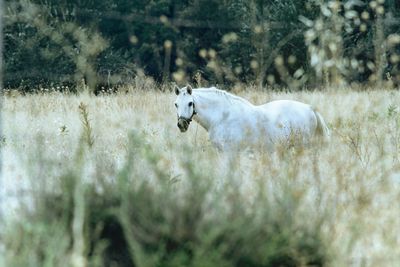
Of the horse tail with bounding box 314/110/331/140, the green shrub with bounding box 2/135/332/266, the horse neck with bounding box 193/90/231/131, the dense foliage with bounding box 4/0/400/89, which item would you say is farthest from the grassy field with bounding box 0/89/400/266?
the dense foliage with bounding box 4/0/400/89

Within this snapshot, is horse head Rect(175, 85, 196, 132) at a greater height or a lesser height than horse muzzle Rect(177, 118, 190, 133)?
greater

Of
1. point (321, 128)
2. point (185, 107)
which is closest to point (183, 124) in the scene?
point (185, 107)

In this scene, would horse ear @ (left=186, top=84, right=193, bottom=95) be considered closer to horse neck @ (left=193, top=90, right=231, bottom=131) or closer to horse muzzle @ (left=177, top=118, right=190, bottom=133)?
horse neck @ (left=193, top=90, right=231, bottom=131)

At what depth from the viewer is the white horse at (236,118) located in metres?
7.94

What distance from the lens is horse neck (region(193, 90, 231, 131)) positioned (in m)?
8.11

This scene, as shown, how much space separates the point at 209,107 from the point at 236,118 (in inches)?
11.8

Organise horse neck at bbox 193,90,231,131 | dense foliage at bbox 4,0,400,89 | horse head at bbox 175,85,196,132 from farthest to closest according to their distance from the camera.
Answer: dense foliage at bbox 4,0,400,89
horse neck at bbox 193,90,231,131
horse head at bbox 175,85,196,132

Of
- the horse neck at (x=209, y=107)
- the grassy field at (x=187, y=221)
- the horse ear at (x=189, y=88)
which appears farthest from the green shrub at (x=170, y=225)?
the horse neck at (x=209, y=107)

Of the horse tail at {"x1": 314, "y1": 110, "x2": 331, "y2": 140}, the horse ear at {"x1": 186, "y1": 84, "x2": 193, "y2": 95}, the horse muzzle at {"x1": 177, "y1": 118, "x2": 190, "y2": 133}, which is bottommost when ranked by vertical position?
the horse tail at {"x1": 314, "y1": 110, "x2": 331, "y2": 140}

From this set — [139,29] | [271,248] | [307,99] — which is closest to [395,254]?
[271,248]

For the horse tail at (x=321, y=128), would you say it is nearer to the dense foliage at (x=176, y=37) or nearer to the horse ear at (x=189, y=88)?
the horse ear at (x=189, y=88)

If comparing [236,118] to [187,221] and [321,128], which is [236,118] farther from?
[187,221]

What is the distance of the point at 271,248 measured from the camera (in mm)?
3602

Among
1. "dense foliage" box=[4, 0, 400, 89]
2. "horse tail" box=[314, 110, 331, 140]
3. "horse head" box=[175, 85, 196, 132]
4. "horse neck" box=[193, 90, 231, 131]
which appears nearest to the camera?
"horse head" box=[175, 85, 196, 132]
